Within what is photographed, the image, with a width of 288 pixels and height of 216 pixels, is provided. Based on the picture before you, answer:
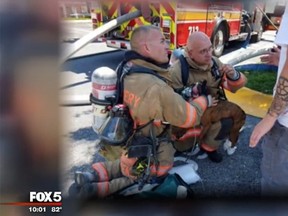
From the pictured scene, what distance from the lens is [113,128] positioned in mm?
1849

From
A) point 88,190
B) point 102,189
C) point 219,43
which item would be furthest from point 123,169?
point 219,43

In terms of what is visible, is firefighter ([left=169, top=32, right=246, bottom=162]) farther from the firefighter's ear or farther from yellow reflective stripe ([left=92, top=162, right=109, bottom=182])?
yellow reflective stripe ([left=92, top=162, right=109, bottom=182])

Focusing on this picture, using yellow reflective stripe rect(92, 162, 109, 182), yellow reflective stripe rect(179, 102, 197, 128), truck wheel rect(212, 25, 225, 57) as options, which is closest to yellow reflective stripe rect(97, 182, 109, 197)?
yellow reflective stripe rect(92, 162, 109, 182)

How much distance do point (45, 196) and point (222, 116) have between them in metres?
1.52

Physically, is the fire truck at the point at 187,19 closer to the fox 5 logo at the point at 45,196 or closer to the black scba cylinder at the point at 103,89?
the black scba cylinder at the point at 103,89

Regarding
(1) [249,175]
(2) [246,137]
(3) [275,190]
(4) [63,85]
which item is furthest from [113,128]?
(2) [246,137]

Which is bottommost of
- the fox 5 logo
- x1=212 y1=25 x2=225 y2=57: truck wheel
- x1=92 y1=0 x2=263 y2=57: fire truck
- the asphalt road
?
the asphalt road

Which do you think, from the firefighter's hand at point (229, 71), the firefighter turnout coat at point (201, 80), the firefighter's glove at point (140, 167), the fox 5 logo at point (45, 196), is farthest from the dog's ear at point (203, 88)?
the fox 5 logo at point (45, 196)

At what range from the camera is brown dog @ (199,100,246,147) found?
7.58 ft

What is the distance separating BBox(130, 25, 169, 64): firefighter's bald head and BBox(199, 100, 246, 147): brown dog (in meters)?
0.66

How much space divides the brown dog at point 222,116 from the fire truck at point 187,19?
21.5 inches

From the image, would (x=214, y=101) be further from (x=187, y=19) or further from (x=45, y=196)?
(x=45, y=196)

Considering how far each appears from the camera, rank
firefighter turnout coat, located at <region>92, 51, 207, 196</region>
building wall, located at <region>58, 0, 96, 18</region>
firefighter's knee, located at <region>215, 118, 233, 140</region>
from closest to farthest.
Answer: building wall, located at <region>58, 0, 96, 18</region> < firefighter turnout coat, located at <region>92, 51, 207, 196</region> < firefighter's knee, located at <region>215, 118, 233, 140</region>

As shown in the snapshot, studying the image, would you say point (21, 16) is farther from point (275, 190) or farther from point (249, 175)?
point (249, 175)
